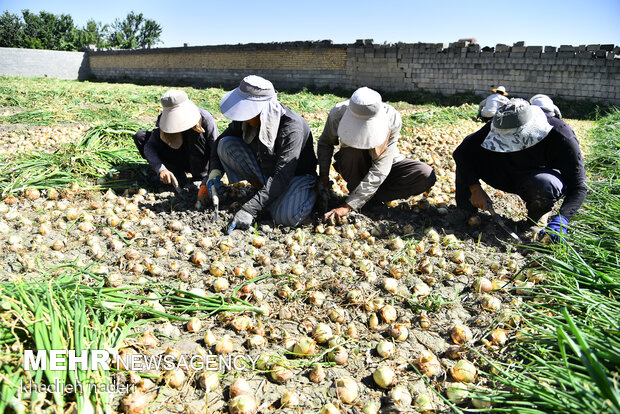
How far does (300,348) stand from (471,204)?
176cm

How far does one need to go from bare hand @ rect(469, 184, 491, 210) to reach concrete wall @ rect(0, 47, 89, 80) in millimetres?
22945

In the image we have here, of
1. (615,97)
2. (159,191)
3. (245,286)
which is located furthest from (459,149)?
(615,97)

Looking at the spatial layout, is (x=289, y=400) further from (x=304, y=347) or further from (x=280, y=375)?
(x=304, y=347)

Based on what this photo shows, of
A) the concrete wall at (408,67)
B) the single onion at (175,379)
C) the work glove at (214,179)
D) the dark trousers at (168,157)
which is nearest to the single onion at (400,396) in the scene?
the single onion at (175,379)

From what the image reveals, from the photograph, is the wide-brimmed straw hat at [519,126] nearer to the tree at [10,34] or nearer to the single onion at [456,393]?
the single onion at [456,393]

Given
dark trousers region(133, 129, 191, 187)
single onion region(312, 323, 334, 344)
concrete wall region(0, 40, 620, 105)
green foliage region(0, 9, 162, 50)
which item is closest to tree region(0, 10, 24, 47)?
green foliage region(0, 9, 162, 50)

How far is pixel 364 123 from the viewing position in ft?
7.27

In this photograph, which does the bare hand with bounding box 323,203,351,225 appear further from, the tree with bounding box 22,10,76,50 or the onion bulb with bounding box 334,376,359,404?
the tree with bounding box 22,10,76,50

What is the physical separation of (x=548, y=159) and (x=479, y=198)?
1.51 feet

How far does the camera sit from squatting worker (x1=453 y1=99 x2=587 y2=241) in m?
2.16

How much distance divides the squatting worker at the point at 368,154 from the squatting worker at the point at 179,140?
941 millimetres

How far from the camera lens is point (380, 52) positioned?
451 inches

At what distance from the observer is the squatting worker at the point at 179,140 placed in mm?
2652

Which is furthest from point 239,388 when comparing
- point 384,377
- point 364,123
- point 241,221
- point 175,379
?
point 364,123
